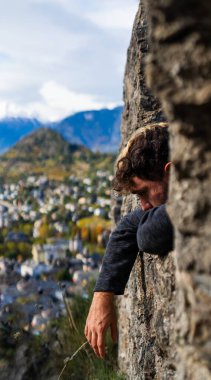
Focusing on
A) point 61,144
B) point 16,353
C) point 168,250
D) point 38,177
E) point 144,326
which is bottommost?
point 16,353

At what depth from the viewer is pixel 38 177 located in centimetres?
13350

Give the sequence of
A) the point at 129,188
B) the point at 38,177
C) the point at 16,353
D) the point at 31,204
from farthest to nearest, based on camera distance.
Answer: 1. the point at 38,177
2. the point at 31,204
3. the point at 16,353
4. the point at 129,188

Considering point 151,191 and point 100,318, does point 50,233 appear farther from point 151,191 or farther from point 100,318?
point 151,191

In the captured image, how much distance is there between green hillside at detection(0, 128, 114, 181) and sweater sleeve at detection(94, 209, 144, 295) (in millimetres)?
129699

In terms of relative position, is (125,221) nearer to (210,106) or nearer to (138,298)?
(138,298)

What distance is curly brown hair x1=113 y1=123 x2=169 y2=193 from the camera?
2.20 meters

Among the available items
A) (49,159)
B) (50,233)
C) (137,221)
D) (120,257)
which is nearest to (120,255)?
(120,257)

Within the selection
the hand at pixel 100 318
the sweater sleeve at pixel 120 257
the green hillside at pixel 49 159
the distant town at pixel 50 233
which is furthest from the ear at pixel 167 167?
the green hillside at pixel 49 159

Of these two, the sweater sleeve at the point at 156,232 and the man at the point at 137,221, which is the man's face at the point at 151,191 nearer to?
the man at the point at 137,221

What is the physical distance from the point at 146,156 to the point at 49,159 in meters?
153

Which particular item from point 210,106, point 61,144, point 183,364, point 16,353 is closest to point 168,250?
point 183,364

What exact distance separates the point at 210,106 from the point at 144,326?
6.12 ft

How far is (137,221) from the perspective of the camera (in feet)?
7.93

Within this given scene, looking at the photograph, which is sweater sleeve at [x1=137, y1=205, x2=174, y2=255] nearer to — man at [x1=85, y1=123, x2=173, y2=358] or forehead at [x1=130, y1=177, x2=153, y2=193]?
man at [x1=85, y1=123, x2=173, y2=358]
